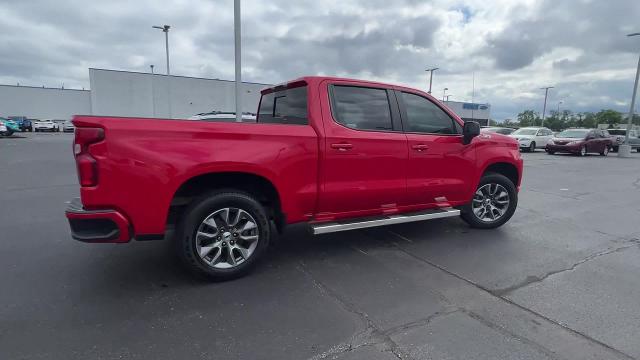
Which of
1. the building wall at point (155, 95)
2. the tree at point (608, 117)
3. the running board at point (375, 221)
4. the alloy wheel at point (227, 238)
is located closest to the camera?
the alloy wheel at point (227, 238)

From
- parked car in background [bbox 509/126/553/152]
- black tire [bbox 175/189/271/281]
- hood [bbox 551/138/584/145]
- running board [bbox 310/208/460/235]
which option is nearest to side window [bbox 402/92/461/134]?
running board [bbox 310/208/460/235]

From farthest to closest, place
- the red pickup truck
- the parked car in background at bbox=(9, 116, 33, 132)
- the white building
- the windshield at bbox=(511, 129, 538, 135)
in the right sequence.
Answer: the white building < the parked car in background at bbox=(9, 116, 33, 132) < the windshield at bbox=(511, 129, 538, 135) < the red pickup truck

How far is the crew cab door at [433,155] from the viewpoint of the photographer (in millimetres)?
4438

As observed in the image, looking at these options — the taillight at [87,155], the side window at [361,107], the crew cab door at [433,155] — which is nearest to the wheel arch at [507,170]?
the crew cab door at [433,155]

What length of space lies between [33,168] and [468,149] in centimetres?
1199

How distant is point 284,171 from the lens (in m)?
3.62

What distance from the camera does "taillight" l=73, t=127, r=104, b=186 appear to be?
2.88 metres

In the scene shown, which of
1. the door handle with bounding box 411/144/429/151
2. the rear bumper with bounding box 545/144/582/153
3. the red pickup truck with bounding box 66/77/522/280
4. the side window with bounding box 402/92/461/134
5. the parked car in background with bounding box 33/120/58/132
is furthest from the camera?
the parked car in background with bounding box 33/120/58/132

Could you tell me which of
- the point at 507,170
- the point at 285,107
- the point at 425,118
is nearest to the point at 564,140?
the point at 507,170

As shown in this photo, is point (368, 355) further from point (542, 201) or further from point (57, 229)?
point (542, 201)

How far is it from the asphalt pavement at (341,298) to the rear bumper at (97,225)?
1.84ft

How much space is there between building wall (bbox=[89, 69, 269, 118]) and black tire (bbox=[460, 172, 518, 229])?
38.9 m

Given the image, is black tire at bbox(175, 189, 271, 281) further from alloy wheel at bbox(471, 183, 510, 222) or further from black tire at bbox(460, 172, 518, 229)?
alloy wheel at bbox(471, 183, 510, 222)

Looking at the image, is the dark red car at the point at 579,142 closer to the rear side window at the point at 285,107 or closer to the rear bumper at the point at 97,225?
the rear side window at the point at 285,107
